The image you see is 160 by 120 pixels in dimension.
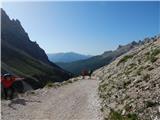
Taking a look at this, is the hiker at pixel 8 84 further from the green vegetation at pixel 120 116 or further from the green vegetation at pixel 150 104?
the green vegetation at pixel 150 104

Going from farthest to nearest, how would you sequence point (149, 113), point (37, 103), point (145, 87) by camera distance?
point (37, 103) < point (145, 87) < point (149, 113)

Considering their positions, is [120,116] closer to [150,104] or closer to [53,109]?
[150,104]

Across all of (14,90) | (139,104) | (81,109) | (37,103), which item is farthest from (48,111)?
(14,90)

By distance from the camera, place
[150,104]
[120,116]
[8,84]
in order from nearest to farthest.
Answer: [150,104], [120,116], [8,84]

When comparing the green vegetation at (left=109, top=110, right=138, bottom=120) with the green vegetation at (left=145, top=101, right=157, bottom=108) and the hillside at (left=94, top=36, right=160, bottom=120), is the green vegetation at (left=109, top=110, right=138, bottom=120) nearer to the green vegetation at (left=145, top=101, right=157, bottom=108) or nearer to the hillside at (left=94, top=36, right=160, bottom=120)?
the hillside at (left=94, top=36, right=160, bottom=120)

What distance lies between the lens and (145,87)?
2597 centimetres

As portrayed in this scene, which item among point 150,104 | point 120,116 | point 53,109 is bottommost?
point 120,116

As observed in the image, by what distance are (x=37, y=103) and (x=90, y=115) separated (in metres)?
8.03

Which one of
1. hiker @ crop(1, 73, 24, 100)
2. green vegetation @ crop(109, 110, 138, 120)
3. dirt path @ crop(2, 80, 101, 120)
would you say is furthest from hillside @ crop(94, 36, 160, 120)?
hiker @ crop(1, 73, 24, 100)

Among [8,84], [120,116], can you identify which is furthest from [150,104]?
[8,84]

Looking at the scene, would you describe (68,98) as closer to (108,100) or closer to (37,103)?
(37,103)

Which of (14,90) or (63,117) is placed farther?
(14,90)

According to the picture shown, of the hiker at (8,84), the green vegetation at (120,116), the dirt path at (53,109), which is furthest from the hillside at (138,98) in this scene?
the hiker at (8,84)

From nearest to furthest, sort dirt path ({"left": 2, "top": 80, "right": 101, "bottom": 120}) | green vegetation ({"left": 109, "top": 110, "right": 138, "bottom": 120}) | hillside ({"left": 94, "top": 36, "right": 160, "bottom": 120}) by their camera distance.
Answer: green vegetation ({"left": 109, "top": 110, "right": 138, "bottom": 120}) < hillside ({"left": 94, "top": 36, "right": 160, "bottom": 120}) < dirt path ({"left": 2, "top": 80, "right": 101, "bottom": 120})
